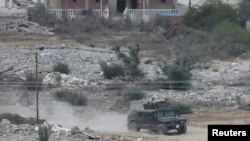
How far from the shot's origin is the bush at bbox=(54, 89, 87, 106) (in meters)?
35.5

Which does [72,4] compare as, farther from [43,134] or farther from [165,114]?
[43,134]

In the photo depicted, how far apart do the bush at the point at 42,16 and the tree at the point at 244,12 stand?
12064 millimetres

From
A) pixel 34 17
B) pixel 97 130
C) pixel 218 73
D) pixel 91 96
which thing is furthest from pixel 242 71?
pixel 34 17

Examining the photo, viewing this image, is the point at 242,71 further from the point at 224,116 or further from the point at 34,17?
the point at 34,17

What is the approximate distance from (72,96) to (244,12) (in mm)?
28236

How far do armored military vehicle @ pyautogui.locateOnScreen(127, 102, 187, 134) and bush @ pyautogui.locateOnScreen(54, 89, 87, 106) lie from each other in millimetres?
5509

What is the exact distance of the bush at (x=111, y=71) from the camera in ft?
136

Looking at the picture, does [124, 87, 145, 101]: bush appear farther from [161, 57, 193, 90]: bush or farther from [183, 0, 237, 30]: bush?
[183, 0, 237, 30]: bush

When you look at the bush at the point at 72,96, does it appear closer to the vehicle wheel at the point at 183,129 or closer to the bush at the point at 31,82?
the bush at the point at 31,82

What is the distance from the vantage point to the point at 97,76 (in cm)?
Result: 4181

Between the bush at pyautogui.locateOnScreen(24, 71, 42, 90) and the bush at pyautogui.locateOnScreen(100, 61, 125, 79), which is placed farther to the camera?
the bush at pyautogui.locateOnScreen(100, 61, 125, 79)

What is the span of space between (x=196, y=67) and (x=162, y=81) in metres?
5.65

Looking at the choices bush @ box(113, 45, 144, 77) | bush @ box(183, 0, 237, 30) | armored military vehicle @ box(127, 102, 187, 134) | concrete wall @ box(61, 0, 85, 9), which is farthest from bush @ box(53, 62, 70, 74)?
concrete wall @ box(61, 0, 85, 9)

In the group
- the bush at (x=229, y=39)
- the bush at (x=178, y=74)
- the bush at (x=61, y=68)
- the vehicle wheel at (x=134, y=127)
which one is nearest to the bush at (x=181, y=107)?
the vehicle wheel at (x=134, y=127)
